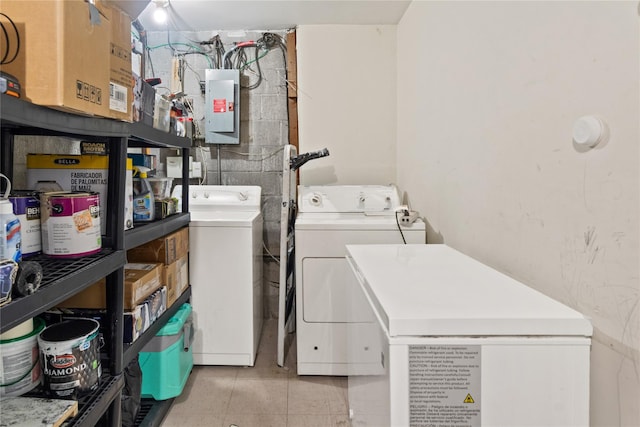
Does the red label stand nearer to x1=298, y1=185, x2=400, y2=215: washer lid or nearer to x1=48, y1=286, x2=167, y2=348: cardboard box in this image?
x1=298, y1=185, x2=400, y2=215: washer lid

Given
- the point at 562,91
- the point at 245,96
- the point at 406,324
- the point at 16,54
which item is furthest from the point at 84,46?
the point at 245,96

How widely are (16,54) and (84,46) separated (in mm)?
145

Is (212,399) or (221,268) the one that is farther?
(221,268)

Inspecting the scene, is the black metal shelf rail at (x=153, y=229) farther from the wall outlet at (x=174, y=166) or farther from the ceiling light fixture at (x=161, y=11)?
the ceiling light fixture at (x=161, y=11)

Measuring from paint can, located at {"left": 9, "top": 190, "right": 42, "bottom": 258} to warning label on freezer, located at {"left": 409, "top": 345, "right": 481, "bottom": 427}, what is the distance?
1.07m

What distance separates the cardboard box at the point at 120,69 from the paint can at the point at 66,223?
278 mm

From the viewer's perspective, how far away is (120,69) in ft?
3.62

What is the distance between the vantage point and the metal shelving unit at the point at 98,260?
0.80m

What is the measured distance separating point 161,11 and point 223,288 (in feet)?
6.26

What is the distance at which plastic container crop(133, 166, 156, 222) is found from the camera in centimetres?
155

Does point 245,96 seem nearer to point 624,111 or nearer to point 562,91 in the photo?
point 562,91

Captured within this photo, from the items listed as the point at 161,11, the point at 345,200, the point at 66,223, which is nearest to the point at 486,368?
the point at 66,223

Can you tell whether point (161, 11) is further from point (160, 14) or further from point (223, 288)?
point (223, 288)

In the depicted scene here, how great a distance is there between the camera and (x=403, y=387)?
2.44 feet
